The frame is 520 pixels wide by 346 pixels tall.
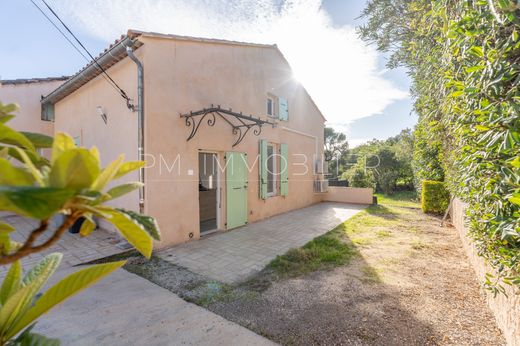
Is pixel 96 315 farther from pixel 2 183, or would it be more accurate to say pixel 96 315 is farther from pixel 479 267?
pixel 479 267

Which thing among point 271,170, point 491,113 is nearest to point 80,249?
point 271,170

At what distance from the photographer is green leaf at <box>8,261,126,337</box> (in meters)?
0.72

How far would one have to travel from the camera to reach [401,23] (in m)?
4.86

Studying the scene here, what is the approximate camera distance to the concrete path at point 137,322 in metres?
2.39

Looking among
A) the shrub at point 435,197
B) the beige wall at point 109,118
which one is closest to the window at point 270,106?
the beige wall at point 109,118

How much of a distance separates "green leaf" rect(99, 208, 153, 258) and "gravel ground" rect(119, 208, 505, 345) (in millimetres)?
2382

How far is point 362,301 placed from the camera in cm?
310

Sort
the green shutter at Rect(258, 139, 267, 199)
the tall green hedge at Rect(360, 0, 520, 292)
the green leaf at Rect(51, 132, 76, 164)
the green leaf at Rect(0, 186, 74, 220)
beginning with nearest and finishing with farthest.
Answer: the green leaf at Rect(0, 186, 74, 220)
the green leaf at Rect(51, 132, 76, 164)
the tall green hedge at Rect(360, 0, 520, 292)
the green shutter at Rect(258, 139, 267, 199)

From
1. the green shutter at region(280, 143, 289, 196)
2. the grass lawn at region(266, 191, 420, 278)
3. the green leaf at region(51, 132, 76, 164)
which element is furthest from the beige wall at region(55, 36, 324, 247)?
the green leaf at region(51, 132, 76, 164)

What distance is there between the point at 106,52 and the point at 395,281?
7256 millimetres

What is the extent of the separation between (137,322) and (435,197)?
10047 millimetres

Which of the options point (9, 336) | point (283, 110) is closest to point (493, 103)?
point (9, 336)

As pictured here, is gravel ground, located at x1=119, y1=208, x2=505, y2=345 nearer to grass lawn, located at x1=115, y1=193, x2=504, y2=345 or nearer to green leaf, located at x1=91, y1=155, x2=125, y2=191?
grass lawn, located at x1=115, y1=193, x2=504, y2=345

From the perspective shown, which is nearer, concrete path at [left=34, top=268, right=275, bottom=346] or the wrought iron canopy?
concrete path at [left=34, top=268, right=275, bottom=346]
